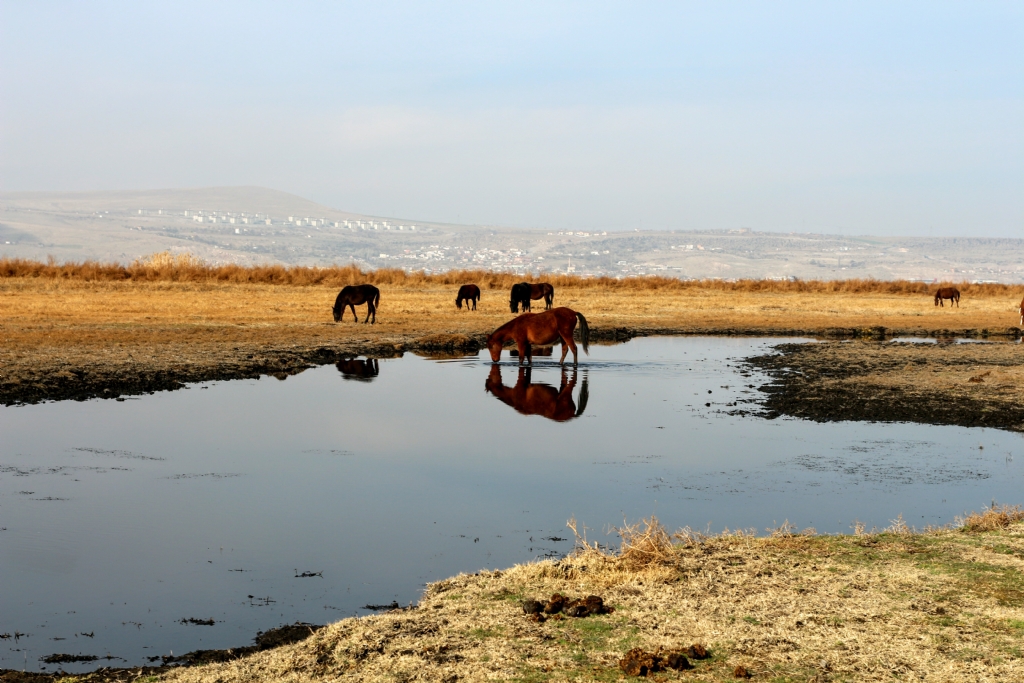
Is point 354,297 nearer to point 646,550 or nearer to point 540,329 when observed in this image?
point 540,329

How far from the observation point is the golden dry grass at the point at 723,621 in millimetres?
5223

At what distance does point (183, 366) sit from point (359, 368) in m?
3.99

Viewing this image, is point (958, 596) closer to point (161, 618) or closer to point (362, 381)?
point (161, 618)

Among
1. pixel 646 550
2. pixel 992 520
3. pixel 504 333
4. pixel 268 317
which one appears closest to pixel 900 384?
pixel 504 333

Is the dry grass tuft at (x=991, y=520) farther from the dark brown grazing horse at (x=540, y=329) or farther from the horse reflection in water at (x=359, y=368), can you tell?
Result: the horse reflection in water at (x=359, y=368)

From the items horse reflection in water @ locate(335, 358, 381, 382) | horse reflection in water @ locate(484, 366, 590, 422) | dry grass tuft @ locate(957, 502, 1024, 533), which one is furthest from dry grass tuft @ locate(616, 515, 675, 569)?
horse reflection in water @ locate(335, 358, 381, 382)

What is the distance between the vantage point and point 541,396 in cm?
1795

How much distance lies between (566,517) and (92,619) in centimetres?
445

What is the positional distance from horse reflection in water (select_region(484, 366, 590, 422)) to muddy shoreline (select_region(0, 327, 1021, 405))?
11.2ft

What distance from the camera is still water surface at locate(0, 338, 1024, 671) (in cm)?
709

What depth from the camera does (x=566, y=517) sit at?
949 cm

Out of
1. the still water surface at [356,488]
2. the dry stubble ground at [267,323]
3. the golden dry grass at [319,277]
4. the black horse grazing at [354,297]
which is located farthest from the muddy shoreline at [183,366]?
the golden dry grass at [319,277]

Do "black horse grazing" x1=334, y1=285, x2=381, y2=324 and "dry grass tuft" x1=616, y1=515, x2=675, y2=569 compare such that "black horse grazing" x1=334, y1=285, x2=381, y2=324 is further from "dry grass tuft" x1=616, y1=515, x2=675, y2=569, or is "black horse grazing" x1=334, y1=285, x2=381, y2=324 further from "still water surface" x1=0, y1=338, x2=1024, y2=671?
"dry grass tuft" x1=616, y1=515, x2=675, y2=569

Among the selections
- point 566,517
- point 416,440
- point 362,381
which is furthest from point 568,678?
point 362,381
